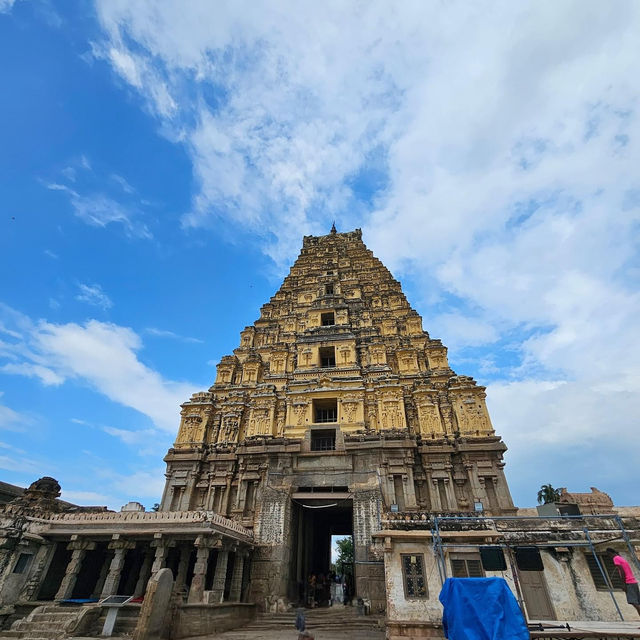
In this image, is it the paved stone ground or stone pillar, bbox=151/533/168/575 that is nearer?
the paved stone ground

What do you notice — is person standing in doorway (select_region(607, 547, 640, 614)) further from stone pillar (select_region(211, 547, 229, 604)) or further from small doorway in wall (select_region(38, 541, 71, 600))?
small doorway in wall (select_region(38, 541, 71, 600))

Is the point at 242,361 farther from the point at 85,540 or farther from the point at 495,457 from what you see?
the point at 495,457

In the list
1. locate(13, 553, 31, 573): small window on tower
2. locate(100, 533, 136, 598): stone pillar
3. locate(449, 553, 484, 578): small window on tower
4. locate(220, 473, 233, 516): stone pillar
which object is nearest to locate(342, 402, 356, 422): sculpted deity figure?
locate(220, 473, 233, 516): stone pillar

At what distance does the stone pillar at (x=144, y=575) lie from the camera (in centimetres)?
1668

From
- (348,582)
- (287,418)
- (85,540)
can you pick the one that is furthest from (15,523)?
(348,582)

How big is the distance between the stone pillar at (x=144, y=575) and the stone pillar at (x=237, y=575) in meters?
3.95

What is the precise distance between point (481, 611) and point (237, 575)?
13636 millimetres

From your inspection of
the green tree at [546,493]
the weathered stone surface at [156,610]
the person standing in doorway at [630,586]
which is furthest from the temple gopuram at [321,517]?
the green tree at [546,493]

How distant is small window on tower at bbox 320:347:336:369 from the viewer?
29672 mm

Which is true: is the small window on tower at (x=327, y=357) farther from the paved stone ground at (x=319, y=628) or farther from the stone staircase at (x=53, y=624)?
the stone staircase at (x=53, y=624)

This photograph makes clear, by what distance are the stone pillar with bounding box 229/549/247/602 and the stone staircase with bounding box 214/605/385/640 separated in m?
1.36

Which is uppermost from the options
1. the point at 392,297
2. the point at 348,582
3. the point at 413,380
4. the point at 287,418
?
the point at 392,297

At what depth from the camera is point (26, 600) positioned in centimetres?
1585

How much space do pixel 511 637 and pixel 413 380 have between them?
59.2 feet
